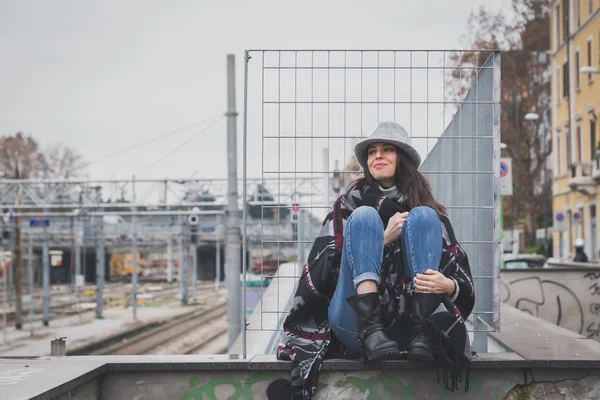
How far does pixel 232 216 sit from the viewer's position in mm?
17688

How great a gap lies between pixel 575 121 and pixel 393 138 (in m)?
34.9

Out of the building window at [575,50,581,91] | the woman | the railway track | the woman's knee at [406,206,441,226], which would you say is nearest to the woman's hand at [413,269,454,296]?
the woman

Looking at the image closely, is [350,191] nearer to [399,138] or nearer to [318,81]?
[399,138]

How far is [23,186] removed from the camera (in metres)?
32.1

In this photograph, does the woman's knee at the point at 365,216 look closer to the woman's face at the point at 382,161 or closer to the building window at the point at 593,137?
the woman's face at the point at 382,161

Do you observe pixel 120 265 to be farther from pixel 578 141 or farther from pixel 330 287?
pixel 330 287

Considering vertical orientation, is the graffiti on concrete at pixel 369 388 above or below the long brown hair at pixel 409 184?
below

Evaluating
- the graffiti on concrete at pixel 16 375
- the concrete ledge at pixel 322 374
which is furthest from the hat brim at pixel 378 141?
the graffiti on concrete at pixel 16 375

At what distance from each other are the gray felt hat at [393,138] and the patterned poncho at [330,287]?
28cm

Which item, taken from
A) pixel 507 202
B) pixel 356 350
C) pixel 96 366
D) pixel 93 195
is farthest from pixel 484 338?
pixel 507 202

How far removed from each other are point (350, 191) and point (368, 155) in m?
0.26

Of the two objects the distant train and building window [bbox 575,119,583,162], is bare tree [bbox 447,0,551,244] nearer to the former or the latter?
building window [bbox 575,119,583,162]

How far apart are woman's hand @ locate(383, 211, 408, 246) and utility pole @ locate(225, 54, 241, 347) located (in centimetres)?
1241

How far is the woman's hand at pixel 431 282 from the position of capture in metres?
3.95
